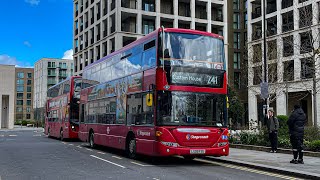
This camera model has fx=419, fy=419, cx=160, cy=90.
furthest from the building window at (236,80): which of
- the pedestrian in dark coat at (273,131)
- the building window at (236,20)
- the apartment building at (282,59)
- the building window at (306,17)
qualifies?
the pedestrian in dark coat at (273,131)

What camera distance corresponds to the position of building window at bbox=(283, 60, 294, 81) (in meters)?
44.0

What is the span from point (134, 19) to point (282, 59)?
70.6ft

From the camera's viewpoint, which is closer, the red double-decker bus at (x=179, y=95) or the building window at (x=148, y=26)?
the red double-decker bus at (x=179, y=95)

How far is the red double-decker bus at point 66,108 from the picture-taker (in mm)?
27875

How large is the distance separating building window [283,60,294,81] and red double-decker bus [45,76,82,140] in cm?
2298

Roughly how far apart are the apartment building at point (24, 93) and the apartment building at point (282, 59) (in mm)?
114501

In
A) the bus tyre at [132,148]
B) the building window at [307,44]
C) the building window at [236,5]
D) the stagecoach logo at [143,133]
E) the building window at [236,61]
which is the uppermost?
the building window at [236,5]

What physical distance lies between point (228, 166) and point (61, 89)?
19413 mm

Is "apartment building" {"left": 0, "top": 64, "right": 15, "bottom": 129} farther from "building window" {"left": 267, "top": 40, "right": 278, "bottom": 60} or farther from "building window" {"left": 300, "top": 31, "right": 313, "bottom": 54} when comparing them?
"building window" {"left": 300, "top": 31, "right": 313, "bottom": 54}

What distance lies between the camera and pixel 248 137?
20281 mm

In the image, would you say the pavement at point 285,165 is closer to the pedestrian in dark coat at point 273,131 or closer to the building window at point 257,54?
the pedestrian in dark coat at point 273,131

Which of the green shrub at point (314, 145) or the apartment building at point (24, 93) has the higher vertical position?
the apartment building at point (24, 93)

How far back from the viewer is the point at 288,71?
47.1 metres

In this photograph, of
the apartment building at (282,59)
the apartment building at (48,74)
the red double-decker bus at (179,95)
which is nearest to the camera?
the red double-decker bus at (179,95)
